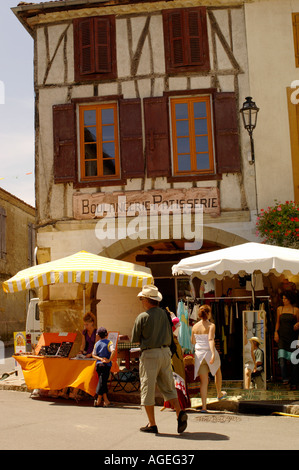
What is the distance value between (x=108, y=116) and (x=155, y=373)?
7.64m

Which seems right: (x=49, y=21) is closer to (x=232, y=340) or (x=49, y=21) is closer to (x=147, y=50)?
(x=147, y=50)

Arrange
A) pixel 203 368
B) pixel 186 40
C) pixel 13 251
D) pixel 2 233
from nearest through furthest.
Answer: pixel 203 368 < pixel 186 40 < pixel 2 233 < pixel 13 251

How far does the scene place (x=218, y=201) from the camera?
1273cm

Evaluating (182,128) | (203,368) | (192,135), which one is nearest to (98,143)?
(182,128)

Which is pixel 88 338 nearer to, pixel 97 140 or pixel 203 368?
pixel 203 368

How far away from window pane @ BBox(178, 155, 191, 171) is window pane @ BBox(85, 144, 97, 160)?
1772 mm

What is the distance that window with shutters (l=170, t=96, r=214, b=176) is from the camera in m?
12.9

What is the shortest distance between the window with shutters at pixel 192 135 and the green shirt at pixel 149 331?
6.41m

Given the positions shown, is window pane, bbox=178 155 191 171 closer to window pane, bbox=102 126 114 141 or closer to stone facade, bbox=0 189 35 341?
window pane, bbox=102 126 114 141

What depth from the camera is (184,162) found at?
12.9 m

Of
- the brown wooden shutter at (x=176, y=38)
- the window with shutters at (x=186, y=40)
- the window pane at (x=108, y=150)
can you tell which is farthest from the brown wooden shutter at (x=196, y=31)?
the window pane at (x=108, y=150)

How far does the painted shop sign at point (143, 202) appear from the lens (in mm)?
12742
